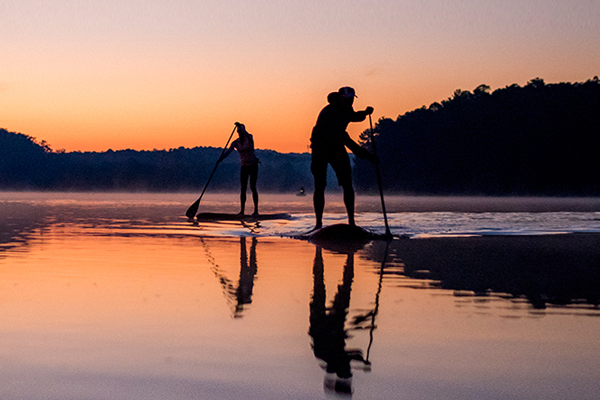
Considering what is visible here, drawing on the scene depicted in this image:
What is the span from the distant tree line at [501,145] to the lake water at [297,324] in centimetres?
7266

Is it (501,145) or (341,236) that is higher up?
(501,145)

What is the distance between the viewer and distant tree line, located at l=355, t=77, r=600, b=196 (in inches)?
3145

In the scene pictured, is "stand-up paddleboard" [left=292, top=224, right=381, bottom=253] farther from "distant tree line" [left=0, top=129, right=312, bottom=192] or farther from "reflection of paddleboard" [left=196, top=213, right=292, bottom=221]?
"distant tree line" [left=0, top=129, right=312, bottom=192]

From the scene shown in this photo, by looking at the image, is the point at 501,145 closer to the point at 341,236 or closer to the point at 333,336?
the point at 341,236

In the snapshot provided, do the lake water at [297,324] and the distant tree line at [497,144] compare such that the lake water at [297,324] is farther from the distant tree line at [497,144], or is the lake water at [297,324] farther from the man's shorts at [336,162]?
the distant tree line at [497,144]

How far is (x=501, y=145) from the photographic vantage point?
280 ft

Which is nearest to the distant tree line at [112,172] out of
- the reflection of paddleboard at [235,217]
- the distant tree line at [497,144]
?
the distant tree line at [497,144]

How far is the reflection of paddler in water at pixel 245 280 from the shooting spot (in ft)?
19.2

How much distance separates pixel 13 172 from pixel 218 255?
16230 cm

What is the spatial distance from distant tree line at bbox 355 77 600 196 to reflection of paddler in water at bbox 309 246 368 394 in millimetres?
74617

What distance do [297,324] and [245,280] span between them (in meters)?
2.32

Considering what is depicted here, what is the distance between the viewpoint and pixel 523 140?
275 feet

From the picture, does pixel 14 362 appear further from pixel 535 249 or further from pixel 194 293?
pixel 535 249

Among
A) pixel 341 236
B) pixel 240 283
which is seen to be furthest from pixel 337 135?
pixel 240 283
